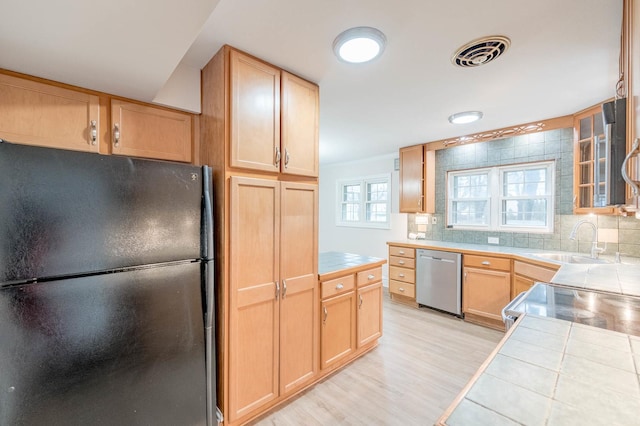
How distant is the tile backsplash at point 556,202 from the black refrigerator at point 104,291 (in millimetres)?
3615

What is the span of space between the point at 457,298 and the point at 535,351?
9.32 feet

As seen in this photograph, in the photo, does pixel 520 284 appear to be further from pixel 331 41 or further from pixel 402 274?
pixel 331 41

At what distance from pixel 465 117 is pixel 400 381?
261 centimetres

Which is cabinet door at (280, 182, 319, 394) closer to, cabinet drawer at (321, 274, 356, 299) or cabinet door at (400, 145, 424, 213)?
cabinet drawer at (321, 274, 356, 299)

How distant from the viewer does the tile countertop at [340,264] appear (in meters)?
2.20

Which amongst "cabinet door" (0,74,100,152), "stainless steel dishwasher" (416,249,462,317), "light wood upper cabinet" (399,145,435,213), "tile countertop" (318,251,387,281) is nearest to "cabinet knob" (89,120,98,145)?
"cabinet door" (0,74,100,152)

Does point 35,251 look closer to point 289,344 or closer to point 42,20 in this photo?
point 42,20

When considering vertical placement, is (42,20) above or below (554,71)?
below

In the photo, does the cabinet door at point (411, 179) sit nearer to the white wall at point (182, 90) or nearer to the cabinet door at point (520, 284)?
the cabinet door at point (520, 284)

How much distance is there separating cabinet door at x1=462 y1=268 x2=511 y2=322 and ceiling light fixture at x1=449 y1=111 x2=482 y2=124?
1.73 metres

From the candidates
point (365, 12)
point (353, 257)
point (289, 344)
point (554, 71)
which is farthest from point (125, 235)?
point (554, 71)

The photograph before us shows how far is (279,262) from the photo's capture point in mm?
1855

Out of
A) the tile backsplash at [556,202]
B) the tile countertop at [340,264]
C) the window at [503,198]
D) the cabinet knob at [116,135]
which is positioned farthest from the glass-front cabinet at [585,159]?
the cabinet knob at [116,135]

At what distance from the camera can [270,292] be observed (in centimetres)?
180
